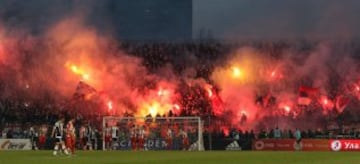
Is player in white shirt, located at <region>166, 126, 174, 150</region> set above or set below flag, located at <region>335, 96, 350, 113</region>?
below

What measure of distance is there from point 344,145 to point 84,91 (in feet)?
109

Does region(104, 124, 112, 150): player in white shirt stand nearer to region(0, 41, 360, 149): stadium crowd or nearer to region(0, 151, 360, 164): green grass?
region(0, 41, 360, 149): stadium crowd

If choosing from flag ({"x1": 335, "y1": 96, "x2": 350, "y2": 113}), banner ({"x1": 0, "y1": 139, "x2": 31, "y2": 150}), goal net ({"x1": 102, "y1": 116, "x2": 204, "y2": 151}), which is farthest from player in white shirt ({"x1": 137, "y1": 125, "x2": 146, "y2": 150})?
flag ({"x1": 335, "y1": 96, "x2": 350, "y2": 113})

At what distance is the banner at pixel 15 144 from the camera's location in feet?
196

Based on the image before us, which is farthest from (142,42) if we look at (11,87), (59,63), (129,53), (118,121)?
(118,121)

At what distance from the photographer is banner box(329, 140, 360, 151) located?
185 feet

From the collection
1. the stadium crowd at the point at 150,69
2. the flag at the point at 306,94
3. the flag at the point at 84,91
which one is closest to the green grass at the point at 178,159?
the stadium crowd at the point at 150,69

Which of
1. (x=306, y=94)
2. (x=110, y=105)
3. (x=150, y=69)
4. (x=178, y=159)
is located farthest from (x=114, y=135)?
(x=306, y=94)

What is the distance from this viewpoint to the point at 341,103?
3012 inches

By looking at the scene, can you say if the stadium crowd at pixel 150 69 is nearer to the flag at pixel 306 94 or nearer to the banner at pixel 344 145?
the flag at pixel 306 94

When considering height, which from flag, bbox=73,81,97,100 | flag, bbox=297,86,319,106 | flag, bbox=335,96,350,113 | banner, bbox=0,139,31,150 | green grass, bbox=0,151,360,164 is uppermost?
flag, bbox=73,81,97,100

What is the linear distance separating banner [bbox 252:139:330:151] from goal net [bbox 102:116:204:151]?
16.8ft

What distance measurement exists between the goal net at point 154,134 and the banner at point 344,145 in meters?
10.9

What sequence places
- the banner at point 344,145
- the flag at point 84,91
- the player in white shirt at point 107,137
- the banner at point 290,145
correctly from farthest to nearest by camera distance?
the flag at point 84,91, the player in white shirt at point 107,137, the banner at point 290,145, the banner at point 344,145
